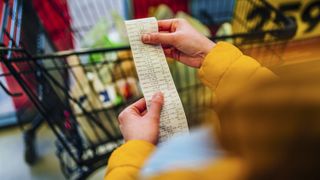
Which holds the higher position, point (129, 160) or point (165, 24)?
point (165, 24)

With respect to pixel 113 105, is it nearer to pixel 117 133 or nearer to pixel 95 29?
pixel 117 133

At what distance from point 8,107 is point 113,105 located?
29.9 inches

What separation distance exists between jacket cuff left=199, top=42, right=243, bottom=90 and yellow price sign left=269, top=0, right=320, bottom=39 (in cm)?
113

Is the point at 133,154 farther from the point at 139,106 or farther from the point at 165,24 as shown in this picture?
the point at 165,24

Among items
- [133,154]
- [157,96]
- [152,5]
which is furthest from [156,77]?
[152,5]

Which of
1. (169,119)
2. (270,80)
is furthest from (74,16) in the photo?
(270,80)

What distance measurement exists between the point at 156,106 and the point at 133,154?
0.34ft

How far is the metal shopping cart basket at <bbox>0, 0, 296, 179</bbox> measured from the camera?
3.02 feet

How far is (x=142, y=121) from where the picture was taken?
57cm

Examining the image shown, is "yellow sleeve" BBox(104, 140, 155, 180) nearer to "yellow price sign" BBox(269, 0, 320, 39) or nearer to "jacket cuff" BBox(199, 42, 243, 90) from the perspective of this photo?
"jacket cuff" BBox(199, 42, 243, 90)

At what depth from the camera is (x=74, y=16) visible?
1.51 meters

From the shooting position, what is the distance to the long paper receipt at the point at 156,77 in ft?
1.96

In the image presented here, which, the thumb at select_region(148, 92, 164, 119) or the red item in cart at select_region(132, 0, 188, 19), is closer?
the thumb at select_region(148, 92, 164, 119)

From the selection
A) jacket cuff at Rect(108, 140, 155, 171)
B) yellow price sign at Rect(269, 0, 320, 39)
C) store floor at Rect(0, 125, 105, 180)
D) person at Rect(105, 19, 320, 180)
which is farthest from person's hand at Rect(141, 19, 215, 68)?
yellow price sign at Rect(269, 0, 320, 39)
